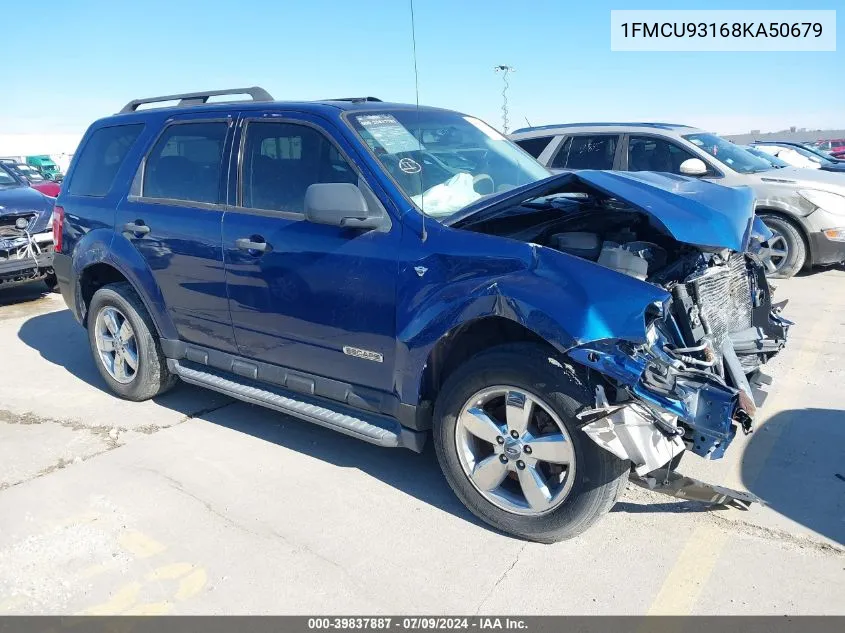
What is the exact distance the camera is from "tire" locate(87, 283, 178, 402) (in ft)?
15.6

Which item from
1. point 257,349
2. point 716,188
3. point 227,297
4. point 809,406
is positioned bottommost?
point 809,406

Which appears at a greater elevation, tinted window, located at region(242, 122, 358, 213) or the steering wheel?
tinted window, located at region(242, 122, 358, 213)

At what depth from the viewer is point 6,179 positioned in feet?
31.7

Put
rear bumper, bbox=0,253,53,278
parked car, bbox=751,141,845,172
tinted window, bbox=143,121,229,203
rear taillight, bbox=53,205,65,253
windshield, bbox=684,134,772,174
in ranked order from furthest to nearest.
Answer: parked car, bbox=751,141,845,172 → windshield, bbox=684,134,772,174 → rear bumper, bbox=0,253,53,278 → rear taillight, bbox=53,205,65,253 → tinted window, bbox=143,121,229,203

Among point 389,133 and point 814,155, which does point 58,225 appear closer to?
point 389,133

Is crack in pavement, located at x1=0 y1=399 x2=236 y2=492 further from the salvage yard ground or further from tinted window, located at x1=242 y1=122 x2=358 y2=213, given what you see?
tinted window, located at x1=242 y1=122 x2=358 y2=213

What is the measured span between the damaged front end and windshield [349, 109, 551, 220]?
1.20m

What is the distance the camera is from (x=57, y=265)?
17.4ft

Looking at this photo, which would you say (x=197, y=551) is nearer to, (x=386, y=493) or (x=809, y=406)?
(x=386, y=493)

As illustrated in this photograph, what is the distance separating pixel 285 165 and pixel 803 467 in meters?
3.33

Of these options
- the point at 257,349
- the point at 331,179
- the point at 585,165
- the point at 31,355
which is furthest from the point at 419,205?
the point at 585,165

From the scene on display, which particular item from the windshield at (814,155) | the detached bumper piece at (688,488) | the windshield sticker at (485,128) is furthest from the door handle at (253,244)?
the windshield at (814,155)

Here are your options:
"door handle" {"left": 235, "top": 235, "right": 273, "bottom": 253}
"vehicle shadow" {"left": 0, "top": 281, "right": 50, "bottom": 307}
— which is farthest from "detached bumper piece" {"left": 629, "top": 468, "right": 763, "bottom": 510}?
"vehicle shadow" {"left": 0, "top": 281, "right": 50, "bottom": 307}

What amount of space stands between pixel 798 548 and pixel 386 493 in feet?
6.45
